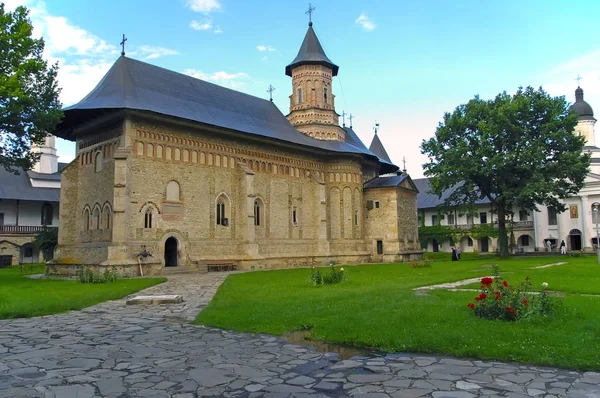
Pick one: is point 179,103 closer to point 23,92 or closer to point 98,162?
point 98,162

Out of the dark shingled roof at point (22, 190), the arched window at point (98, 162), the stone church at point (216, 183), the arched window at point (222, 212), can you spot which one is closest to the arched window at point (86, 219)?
the stone church at point (216, 183)

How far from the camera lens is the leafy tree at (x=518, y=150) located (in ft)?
101

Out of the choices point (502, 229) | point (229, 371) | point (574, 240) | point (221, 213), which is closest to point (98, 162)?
point (221, 213)

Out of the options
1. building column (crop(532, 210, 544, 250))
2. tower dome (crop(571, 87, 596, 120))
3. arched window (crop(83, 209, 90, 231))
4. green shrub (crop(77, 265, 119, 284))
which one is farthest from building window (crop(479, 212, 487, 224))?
green shrub (crop(77, 265, 119, 284))

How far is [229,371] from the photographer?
5.67 meters

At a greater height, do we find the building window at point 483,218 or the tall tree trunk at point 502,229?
the building window at point 483,218

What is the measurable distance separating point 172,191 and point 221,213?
3455mm

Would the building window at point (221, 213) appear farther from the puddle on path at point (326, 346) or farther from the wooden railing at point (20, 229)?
the puddle on path at point (326, 346)

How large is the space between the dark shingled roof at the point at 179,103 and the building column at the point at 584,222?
24768 millimetres

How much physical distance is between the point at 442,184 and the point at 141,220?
1977cm

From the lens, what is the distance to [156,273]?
2361cm

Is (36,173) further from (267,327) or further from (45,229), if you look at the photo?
(267,327)

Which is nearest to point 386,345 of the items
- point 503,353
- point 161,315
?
point 503,353

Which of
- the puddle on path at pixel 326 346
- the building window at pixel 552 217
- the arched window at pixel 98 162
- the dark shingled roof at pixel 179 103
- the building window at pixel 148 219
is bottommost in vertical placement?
the puddle on path at pixel 326 346
